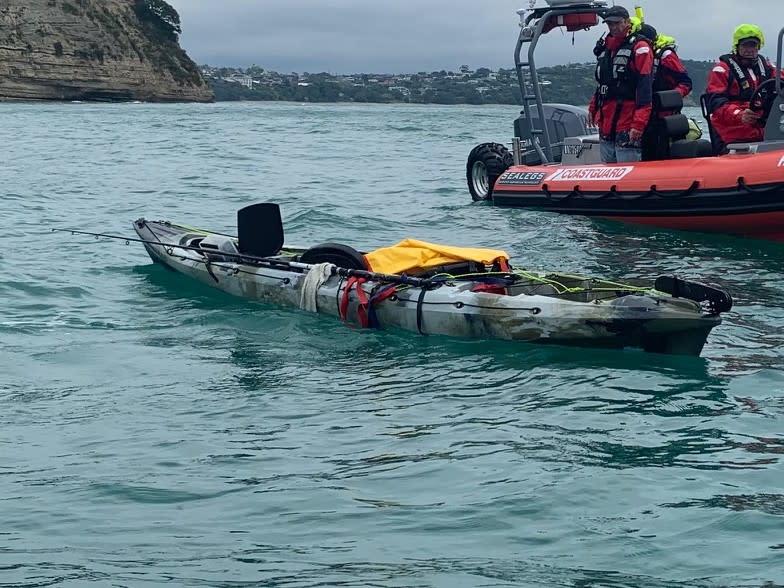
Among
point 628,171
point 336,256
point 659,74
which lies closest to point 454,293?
point 336,256

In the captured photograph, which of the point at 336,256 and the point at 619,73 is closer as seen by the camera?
the point at 336,256

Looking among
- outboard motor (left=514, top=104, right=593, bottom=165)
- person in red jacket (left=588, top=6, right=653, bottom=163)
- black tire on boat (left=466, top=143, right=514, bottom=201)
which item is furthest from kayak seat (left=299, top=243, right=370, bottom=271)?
black tire on boat (left=466, top=143, right=514, bottom=201)

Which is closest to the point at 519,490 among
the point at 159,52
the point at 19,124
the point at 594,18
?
the point at 594,18

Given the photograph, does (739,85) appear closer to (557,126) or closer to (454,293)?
(557,126)

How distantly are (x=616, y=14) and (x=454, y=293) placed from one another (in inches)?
268

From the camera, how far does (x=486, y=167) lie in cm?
1672

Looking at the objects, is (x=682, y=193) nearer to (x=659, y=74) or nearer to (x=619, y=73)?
(x=619, y=73)

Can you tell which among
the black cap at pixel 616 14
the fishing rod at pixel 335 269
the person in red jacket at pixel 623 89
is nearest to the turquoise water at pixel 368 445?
the fishing rod at pixel 335 269

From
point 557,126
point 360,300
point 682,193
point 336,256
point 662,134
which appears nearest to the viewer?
point 360,300

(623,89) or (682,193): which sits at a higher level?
(623,89)

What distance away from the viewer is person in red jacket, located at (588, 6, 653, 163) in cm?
1291

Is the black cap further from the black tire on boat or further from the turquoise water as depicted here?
the turquoise water

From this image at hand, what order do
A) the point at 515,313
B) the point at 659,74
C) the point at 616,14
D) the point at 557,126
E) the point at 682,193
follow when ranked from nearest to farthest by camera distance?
the point at 515,313 → the point at 682,193 → the point at 659,74 → the point at 616,14 → the point at 557,126

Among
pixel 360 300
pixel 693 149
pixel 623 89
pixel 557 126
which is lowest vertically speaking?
pixel 360 300
